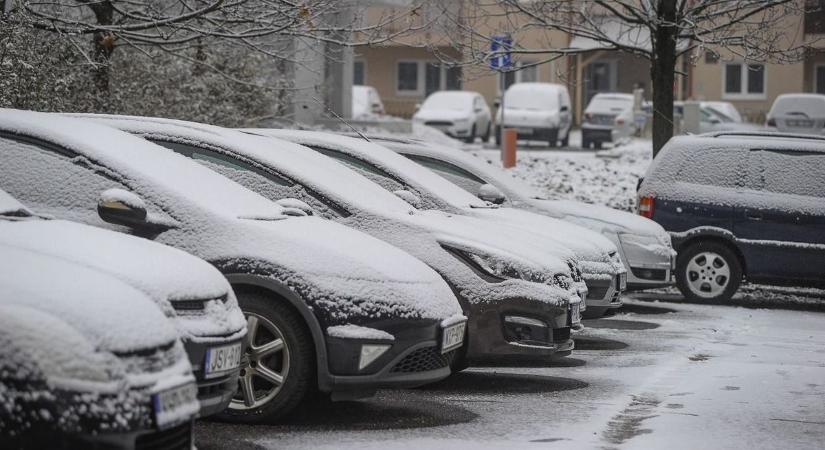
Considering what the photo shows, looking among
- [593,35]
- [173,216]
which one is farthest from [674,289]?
[173,216]

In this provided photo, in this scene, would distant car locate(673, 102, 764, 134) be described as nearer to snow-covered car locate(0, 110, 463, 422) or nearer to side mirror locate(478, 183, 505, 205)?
side mirror locate(478, 183, 505, 205)

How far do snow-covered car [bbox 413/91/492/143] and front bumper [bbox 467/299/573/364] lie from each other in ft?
103

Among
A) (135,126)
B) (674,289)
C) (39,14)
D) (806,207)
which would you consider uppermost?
(39,14)

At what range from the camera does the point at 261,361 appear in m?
7.81

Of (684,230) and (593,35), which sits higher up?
(593,35)

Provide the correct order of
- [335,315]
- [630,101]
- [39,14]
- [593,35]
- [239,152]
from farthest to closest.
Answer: [630,101]
[593,35]
[39,14]
[239,152]
[335,315]

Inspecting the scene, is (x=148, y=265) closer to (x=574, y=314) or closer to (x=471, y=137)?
(x=574, y=314)

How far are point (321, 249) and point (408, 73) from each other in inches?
2129

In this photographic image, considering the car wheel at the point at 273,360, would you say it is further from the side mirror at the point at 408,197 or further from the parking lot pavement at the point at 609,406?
the side mirror at the point at 408,197

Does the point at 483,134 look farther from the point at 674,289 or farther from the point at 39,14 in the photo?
the point at 39,14

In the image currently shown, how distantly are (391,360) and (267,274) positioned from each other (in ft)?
2.55

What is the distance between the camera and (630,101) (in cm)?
4250

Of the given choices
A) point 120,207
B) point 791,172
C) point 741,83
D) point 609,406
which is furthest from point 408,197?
point 741,83

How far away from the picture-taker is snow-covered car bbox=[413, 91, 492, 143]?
135 ft
